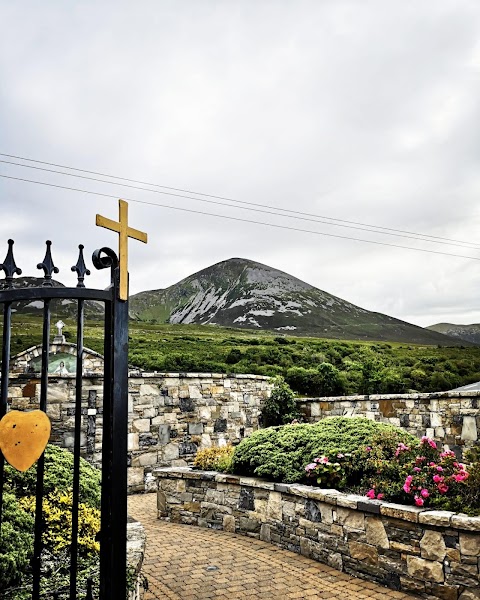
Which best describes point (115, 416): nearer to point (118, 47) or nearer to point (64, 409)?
point (118, 47)

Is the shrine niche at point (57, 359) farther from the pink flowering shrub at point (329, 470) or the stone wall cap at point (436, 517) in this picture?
the stone wall cap at point (436, 517)

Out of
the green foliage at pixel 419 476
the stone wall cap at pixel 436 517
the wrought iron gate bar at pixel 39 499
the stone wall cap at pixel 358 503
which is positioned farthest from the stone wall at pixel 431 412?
the wrought iron gate bar at pixel 39 499

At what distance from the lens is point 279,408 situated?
13.2m

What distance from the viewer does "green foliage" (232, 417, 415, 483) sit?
629 cm

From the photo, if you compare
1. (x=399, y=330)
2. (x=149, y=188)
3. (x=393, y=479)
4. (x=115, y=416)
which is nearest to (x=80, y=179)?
(x=149, y=188)

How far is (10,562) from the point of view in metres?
2.76

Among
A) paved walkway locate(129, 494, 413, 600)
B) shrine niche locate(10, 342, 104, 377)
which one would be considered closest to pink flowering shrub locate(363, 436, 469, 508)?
paved walkway locate(129, 494, 413, 600)

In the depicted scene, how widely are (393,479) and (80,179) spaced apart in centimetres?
1496

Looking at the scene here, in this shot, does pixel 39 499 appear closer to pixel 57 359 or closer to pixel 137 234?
pixel 137 234

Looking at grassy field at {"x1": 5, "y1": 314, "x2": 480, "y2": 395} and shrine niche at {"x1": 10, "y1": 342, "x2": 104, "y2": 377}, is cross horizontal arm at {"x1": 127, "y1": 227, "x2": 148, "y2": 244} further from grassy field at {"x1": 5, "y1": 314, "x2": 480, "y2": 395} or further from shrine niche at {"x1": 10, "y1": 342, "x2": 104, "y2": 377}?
grassy field at {"x1": 5, "y1": 314, "x2": 480, "y2": 395}

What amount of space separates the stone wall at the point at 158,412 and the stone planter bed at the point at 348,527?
2.88 m

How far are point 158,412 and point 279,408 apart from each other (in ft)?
12.5

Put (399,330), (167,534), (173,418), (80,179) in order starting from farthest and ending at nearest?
(399,330) < (80,179) < (173,418) < (167,534)

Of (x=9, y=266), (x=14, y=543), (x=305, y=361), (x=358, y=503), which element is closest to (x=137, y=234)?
(x=9, y=266)
